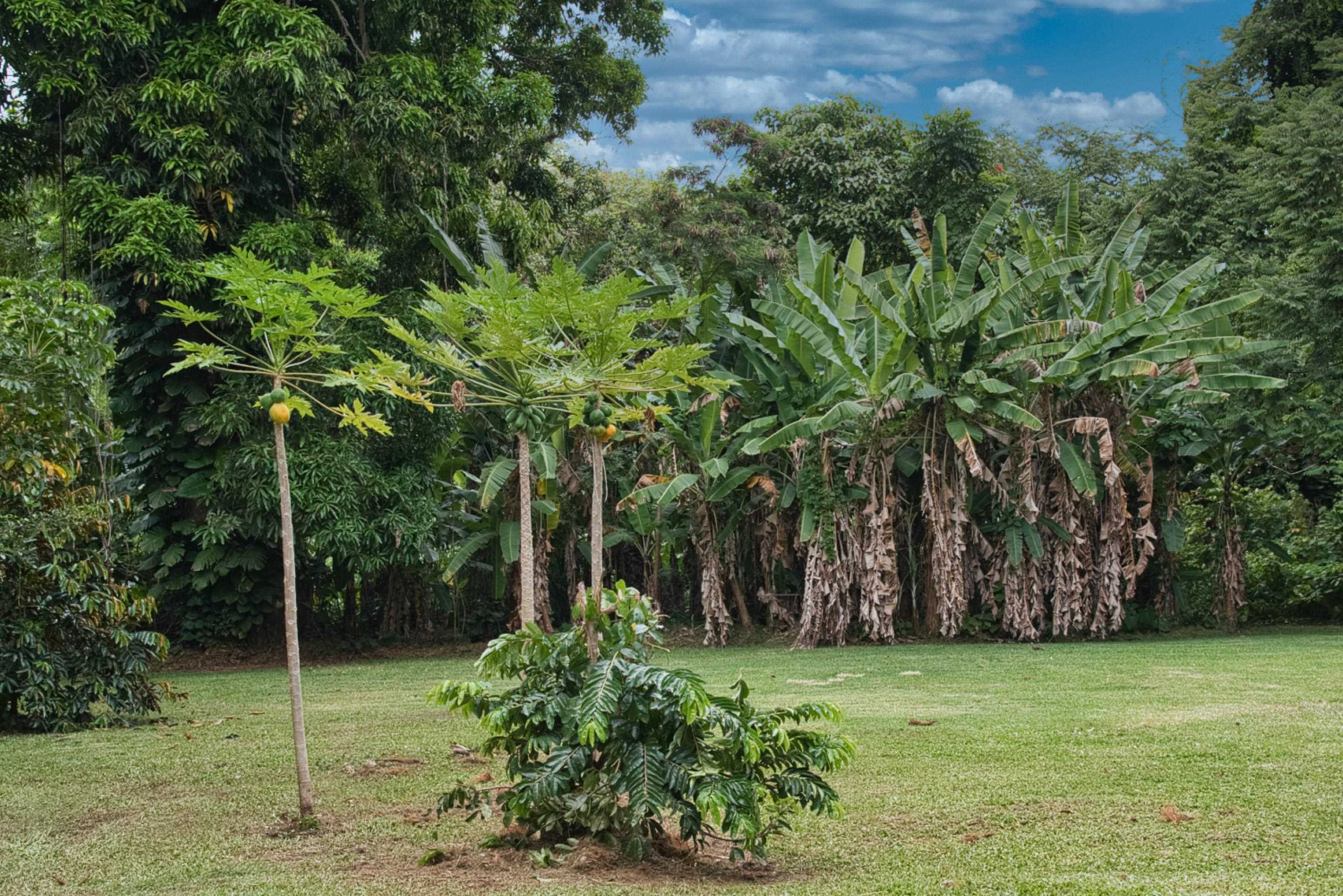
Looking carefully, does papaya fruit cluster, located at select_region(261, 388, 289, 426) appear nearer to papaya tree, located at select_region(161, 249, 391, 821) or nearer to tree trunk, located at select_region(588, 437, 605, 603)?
papaya tree, located at select_region(161, 249, 391, 821)

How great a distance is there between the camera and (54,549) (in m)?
7.62

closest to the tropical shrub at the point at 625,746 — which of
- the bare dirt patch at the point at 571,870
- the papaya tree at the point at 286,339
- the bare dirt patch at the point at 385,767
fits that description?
the bare dirt patch at the point at 571,870

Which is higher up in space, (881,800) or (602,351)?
(602,351)

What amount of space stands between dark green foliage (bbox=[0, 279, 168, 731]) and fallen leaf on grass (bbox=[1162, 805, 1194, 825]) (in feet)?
21.8

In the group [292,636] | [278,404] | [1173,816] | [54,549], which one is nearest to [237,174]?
[54,549]

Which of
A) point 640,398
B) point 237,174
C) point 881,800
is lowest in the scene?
point 881,800

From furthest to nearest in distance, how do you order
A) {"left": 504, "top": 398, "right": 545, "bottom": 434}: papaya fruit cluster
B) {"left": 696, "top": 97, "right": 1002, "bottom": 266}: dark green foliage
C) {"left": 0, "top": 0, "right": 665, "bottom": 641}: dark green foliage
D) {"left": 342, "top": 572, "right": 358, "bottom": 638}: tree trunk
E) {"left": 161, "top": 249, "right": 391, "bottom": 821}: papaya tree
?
1. {"left": 696, "top": 97, "right": 1002, "bottom": 266}: dark green foliage
2. {"left": 342, "top": 572, "right": 358, "bottom": 638}: tree trunk
3. {"left": 0, "top": 0, "right": 665, "bottom": 641}: dark green foliage
4. {"left": 504, "top": 398, "right": 545, "bottom": 434}: papaya fruit cluster
5. {"left": 161, "top": 249, "right": 391, "bottom": 821}: papaya tree

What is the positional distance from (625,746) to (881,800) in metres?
1.70

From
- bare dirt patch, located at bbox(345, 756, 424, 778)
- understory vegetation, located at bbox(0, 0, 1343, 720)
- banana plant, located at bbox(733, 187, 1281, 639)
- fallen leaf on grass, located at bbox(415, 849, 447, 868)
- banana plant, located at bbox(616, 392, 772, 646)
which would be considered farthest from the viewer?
banana plant, located at bbox(616, 392, 772, 646)

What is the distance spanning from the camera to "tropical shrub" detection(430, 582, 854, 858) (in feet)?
13.1

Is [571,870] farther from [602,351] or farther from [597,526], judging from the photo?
[602,351]

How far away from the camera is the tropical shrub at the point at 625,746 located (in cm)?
399

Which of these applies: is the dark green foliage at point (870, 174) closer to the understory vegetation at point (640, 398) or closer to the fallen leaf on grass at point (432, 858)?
the understory vegetation at point (640, 398)

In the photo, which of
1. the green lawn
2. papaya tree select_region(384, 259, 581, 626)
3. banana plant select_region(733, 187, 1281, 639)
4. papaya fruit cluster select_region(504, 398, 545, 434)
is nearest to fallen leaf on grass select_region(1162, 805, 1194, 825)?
the green lawn
